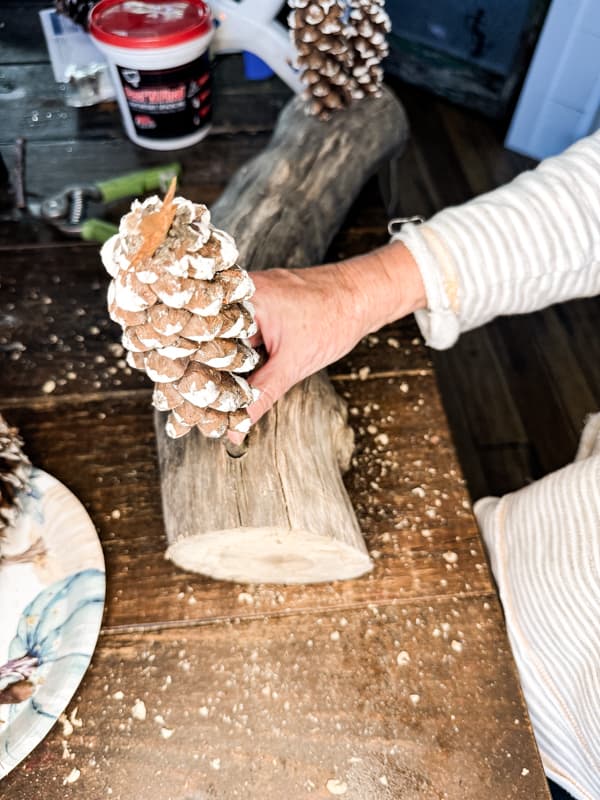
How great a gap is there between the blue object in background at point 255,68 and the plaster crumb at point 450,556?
78cm

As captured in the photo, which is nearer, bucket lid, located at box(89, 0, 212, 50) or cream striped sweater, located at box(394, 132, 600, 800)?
cream striped sweater, located at box(394, 132, 600, 800)

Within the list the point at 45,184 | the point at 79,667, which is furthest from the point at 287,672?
the point at 45,184

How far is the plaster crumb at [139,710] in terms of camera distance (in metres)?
0.49

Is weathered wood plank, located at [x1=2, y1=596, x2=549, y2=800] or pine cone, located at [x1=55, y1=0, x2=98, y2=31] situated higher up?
pine cone, located at [x1=55, y1=0, x2=98, y2=31]

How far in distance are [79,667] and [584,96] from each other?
1755 mm

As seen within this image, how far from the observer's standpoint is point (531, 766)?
48 centimetres

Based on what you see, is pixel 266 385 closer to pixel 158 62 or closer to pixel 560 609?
pixel 560 609

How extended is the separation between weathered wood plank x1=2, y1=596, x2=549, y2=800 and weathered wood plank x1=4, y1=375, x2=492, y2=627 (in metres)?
0.02

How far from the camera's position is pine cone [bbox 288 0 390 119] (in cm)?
70

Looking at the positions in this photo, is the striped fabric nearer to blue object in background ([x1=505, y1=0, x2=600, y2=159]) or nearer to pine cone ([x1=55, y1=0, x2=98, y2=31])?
pine cone ([x1=55, y1=0, x2=98, y2=31])

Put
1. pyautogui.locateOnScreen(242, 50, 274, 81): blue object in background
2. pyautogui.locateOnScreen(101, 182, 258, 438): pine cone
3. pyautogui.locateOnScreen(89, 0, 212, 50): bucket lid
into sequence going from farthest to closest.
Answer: pyautogui.locateOnScreen(242, 50, 274, 81): blue object in background
pyautogui.locateOnScreen(89, 0, 212, 50): bucket lid
pyautogui.locateOnScreen(101, 182, 258, 438): pine cone

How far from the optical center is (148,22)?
0.78 metres

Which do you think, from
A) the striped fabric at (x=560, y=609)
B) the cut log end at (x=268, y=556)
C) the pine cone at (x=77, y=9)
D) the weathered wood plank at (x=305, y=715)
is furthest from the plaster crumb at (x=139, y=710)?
the pine cone at (x=77, y=9)

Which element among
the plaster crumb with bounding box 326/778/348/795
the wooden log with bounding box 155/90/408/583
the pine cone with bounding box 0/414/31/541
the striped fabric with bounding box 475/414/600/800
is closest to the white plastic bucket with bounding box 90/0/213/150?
the wooden log with bounding box 155/90/408/583
